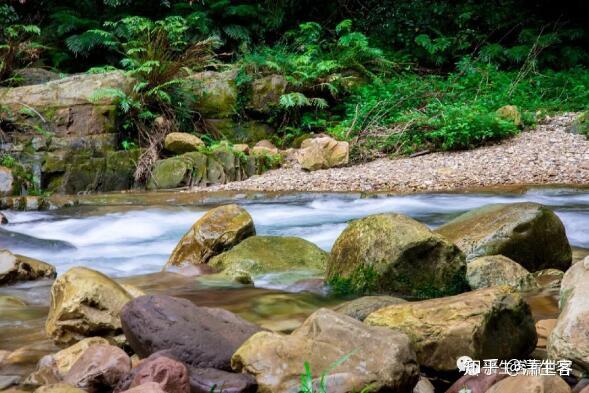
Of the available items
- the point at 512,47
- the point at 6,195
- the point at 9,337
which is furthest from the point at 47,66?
the point at 9,337

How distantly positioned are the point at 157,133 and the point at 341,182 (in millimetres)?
4187

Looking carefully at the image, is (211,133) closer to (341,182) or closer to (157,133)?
(157,133)

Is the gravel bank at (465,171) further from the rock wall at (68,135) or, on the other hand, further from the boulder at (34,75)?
the boulder at (34,75)

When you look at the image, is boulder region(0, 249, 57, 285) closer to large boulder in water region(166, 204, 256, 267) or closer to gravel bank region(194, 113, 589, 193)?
large boulder in water region(166, 204, 256, 267)

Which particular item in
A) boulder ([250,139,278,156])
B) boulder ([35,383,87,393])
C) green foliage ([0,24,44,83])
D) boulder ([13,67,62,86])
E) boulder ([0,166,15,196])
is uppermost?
green foliage ([0,24,44,83])

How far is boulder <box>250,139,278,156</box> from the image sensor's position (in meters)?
11.2

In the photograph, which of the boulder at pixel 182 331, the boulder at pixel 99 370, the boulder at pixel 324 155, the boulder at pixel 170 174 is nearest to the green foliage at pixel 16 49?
the boulder at pixel 170 174

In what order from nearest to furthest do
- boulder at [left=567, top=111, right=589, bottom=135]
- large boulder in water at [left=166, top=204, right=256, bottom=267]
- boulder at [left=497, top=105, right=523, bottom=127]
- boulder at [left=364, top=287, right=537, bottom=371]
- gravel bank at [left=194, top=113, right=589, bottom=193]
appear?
boulder at [left=364, top=287, right=537, bottom=371] → large boulder in water at [left=166, top=204, right=256, bottom=267] → gravel bank at [left=194, top=113, right=589, bottom=193] → boulder at [left=567, top=111, right=589, bottom=135] → boulder at [left=497, top=105, right=523, bottom=127]

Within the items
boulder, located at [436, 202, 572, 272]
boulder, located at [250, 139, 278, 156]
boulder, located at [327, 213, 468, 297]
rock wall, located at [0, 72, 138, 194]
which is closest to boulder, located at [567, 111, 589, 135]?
boulder, located at [250, 139, 278, 156]

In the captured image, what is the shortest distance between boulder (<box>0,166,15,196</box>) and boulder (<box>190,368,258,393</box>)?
788 cm

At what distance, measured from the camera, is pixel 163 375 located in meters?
2.25

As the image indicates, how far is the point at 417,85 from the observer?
1355 cm

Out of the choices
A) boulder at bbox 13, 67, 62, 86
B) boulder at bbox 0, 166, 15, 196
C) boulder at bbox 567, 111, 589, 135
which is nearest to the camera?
boulder at bbox 0, 166, 15, 196

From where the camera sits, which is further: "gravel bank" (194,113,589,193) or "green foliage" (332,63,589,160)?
"green foliage" (332,63,589,160)
